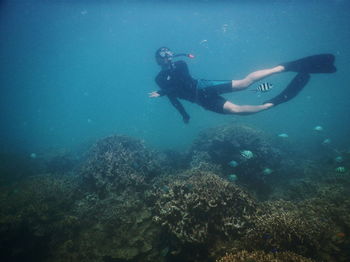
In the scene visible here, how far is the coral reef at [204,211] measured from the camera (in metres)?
6.16

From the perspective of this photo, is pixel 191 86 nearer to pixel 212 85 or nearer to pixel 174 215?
pixel 212 85

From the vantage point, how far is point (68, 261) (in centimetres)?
729

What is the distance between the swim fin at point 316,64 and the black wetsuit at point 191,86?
2.53 m

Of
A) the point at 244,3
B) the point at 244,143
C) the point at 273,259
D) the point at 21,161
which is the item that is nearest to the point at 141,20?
the point at 244,3

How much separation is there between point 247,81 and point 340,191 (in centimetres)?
610

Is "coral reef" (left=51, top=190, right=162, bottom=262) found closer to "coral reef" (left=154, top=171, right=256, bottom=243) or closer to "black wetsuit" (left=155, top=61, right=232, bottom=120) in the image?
"coral reef" (left=154, top=171, right=256, bottom=243)

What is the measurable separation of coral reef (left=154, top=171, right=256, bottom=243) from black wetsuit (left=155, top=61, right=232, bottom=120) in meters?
3.34

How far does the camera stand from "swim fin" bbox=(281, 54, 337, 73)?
8320mm

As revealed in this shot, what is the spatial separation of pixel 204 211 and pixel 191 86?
468 centimetres

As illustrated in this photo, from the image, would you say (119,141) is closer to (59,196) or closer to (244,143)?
Result: (59,196)

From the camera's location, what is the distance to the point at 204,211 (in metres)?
6.44

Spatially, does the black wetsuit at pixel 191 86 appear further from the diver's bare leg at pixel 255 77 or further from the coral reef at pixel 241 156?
the coral reef at pixel 241 156

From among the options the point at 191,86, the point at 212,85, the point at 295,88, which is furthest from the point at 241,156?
the point at 191,86

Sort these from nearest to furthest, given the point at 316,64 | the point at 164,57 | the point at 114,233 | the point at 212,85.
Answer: the point at 114,233 → the point at 316,64 → the point at 212,85 → the point at 164,57
